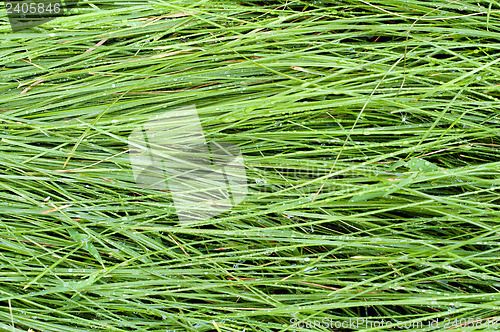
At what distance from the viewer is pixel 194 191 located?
39.8 inches

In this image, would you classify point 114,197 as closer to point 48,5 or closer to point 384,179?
point 48,5

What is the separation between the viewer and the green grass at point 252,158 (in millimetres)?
991

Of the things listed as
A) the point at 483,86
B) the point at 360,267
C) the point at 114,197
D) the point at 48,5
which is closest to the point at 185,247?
the point at 114,197

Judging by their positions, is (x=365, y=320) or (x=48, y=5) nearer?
(x=365, y=320)

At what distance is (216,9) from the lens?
3.51 feet

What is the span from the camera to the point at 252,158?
1.04 metres

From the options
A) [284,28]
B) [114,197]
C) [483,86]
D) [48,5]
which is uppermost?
[48,5]

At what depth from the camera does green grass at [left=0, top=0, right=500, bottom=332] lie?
991 mm

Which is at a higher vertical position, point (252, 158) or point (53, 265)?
point (252, 158)

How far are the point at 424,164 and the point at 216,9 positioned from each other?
31.1 inches

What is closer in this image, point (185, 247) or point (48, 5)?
point (185, 247)

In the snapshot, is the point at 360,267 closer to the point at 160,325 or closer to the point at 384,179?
the point at 384,179

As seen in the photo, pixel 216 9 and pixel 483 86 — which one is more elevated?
pixel 216 9

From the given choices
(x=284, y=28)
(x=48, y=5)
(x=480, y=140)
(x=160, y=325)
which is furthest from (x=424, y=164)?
(x=48, y=5)
